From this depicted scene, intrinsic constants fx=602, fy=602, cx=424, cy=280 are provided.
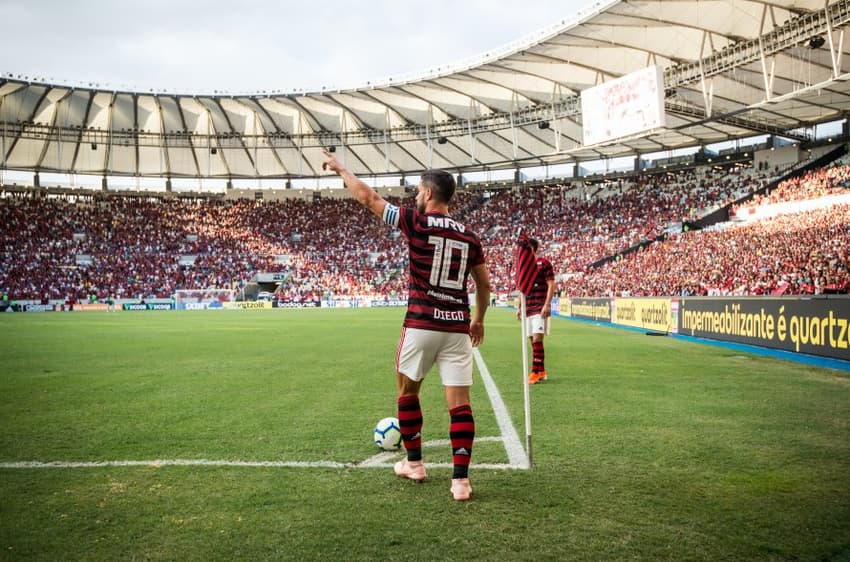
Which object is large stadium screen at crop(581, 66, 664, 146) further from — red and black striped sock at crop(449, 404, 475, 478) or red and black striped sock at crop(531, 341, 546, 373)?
red and black striped sock at crop(449, 404, 475, 478)

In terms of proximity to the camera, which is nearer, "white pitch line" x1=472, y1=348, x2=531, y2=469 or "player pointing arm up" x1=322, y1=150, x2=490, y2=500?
"player pointing arm up" x1=322, y1=150, x2=490, y2=500

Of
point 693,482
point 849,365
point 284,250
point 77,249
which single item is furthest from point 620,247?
point 77,249

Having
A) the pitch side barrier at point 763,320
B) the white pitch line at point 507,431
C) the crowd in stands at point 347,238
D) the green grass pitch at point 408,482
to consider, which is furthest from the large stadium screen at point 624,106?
the white pitch line at point 507,431

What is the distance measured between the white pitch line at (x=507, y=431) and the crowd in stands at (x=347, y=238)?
2615 cm

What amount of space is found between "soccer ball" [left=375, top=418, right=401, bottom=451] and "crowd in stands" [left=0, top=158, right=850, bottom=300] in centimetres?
2952

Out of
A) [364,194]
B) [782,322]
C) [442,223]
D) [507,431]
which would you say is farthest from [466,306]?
[782,322]

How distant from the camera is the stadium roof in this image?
2933cm

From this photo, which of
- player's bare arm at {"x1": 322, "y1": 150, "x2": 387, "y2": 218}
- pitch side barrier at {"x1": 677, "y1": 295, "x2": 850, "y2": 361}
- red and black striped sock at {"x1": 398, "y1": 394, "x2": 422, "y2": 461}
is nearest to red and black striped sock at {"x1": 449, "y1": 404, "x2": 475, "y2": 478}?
red and black striped sock at {"x1": 398, "y1": 394, "x2": 422, "y2": 461}

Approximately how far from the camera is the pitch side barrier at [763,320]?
10.6 meters

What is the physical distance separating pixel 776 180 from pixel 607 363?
125 ft

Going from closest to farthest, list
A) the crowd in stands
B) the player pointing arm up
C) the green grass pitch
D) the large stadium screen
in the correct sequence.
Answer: the green grass pitch, the player pointing arm up, the large stadium screen, the crowd in stands

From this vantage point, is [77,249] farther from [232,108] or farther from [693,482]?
[693,482]

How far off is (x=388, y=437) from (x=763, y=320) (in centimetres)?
1104

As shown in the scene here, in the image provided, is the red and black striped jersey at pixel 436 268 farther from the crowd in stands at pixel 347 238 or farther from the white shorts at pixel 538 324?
the crowd in stands at pixel 347 238
